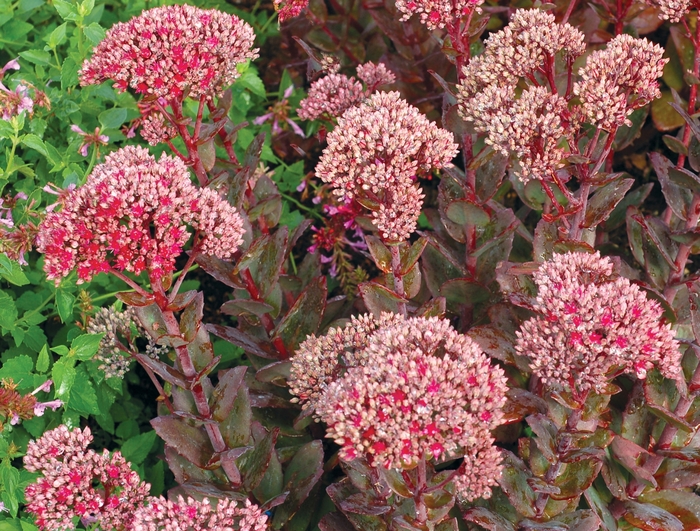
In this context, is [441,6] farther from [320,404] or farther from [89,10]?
[89,10]

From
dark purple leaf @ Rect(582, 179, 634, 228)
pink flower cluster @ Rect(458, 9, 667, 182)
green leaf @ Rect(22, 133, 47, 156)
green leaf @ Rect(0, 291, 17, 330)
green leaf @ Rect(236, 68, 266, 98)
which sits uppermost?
pink flower cluster @ Rect(458, 9, 667, 182)

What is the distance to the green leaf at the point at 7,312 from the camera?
2.42m

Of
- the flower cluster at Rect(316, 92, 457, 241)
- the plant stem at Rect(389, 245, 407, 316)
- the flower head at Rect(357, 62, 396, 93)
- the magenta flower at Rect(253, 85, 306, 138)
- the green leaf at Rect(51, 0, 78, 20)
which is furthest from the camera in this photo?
the magenta flower at Rect(253, 85, 306, 138)

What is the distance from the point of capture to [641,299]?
1.73 m

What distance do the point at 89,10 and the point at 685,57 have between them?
7.43 ft

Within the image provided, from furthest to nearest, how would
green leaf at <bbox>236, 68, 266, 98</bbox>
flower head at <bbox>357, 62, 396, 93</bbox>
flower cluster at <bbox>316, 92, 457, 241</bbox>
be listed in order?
green leaf at <bbox>236, 68, 266, 98</bbox> < flower head at <bbox>357, 62, 396, 93</bbox> < flower cluster at <bbox>316, 92, 457, 241</bbox>

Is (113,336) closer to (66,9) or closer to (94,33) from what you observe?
(94,33)

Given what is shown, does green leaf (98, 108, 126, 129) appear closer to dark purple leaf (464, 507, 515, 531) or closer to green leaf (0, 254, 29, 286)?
green leaf (0, 254, 29, 286)

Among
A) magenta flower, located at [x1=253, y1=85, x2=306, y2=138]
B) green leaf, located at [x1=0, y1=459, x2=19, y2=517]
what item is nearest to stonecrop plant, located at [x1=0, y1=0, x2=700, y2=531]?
green leaf, located at [x1=0, y1=459, x2=19, y2=517]

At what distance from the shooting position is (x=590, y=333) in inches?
67.2

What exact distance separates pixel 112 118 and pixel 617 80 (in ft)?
5.47

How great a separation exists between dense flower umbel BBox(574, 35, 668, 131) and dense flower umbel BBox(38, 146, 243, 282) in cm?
Answer: 98

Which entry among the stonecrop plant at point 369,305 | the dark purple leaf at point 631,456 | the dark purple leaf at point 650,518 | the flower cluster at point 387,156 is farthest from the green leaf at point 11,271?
the dark purple leaf at point 650,518

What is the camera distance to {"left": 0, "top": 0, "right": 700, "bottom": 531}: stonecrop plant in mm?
1718
